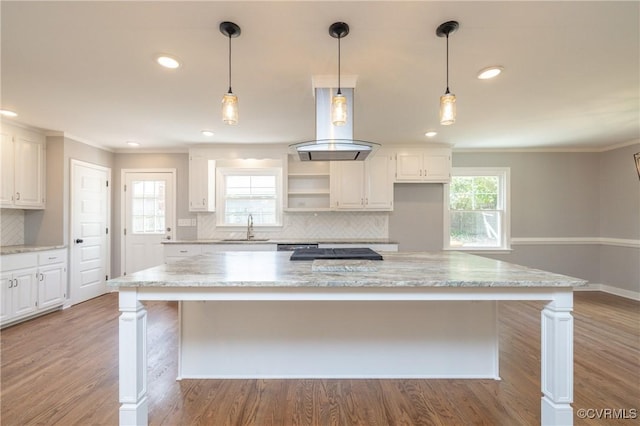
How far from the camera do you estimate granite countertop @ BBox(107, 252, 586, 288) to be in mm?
1533

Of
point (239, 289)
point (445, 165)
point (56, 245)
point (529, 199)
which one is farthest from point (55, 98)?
point (529, 199)

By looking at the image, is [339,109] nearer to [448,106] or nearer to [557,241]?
[448,106]

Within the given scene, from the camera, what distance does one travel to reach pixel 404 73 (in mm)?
2330

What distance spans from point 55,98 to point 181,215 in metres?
2.46

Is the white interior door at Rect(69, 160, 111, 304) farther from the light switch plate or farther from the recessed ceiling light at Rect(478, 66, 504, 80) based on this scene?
the recessed ceiling light at Rect(478, 66, 504, 80)

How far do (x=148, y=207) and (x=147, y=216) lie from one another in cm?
15

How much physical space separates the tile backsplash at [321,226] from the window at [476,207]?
1234 millimetres

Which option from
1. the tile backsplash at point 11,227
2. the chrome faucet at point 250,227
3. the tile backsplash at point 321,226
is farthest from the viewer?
the tile backsplash at point 321,226

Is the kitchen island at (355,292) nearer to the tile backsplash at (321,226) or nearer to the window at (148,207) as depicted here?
the tile backsplash at (321,226)

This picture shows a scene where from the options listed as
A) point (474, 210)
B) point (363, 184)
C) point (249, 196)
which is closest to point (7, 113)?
point (249, 196)

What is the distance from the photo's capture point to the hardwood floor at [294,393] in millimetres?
1843

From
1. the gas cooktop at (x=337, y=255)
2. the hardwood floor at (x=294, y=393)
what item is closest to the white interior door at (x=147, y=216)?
the hardwood floor at (x=294, y=393)

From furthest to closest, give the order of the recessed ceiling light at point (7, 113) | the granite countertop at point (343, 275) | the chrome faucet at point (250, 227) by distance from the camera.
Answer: the chrome faucet at point (250, 227) < the recessed ceiling light at point (7, 113) < the granite countertop at point (343, 275)

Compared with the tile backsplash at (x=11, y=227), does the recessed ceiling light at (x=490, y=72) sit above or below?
above
